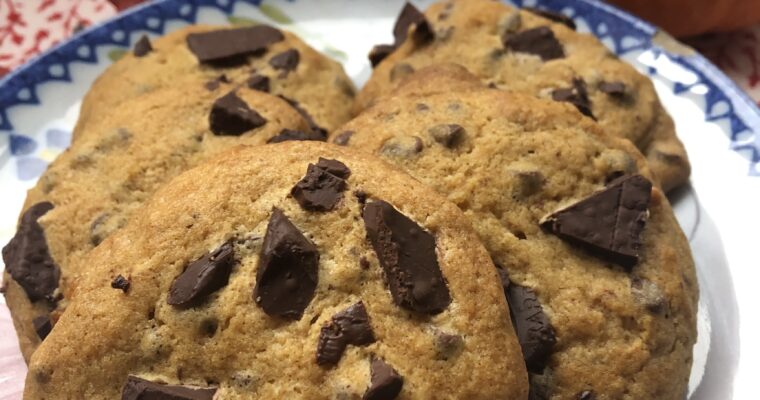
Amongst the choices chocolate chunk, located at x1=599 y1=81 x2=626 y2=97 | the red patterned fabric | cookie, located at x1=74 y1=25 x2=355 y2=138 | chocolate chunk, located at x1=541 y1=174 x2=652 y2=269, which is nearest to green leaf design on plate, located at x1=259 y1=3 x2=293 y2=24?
cookie, located at x1=74 y1=25 x2=355 y2=138

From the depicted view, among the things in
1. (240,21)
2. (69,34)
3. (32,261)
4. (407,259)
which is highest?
(407,259)

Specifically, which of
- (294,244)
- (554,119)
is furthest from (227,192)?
(554,119)

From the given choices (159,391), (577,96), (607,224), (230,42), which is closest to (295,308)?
(159,391)

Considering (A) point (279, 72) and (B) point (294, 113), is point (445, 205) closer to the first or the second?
(B) point (294, 113)

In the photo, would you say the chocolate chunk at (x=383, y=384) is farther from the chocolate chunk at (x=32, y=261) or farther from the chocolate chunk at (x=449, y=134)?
the chocolate chunk at (x=32, y=261)

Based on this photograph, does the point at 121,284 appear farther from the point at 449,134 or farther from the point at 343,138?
the point at 449,134

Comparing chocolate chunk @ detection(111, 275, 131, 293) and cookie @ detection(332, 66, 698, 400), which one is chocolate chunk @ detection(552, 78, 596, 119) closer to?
cookie @ detection(332, 66, 698, 400)
